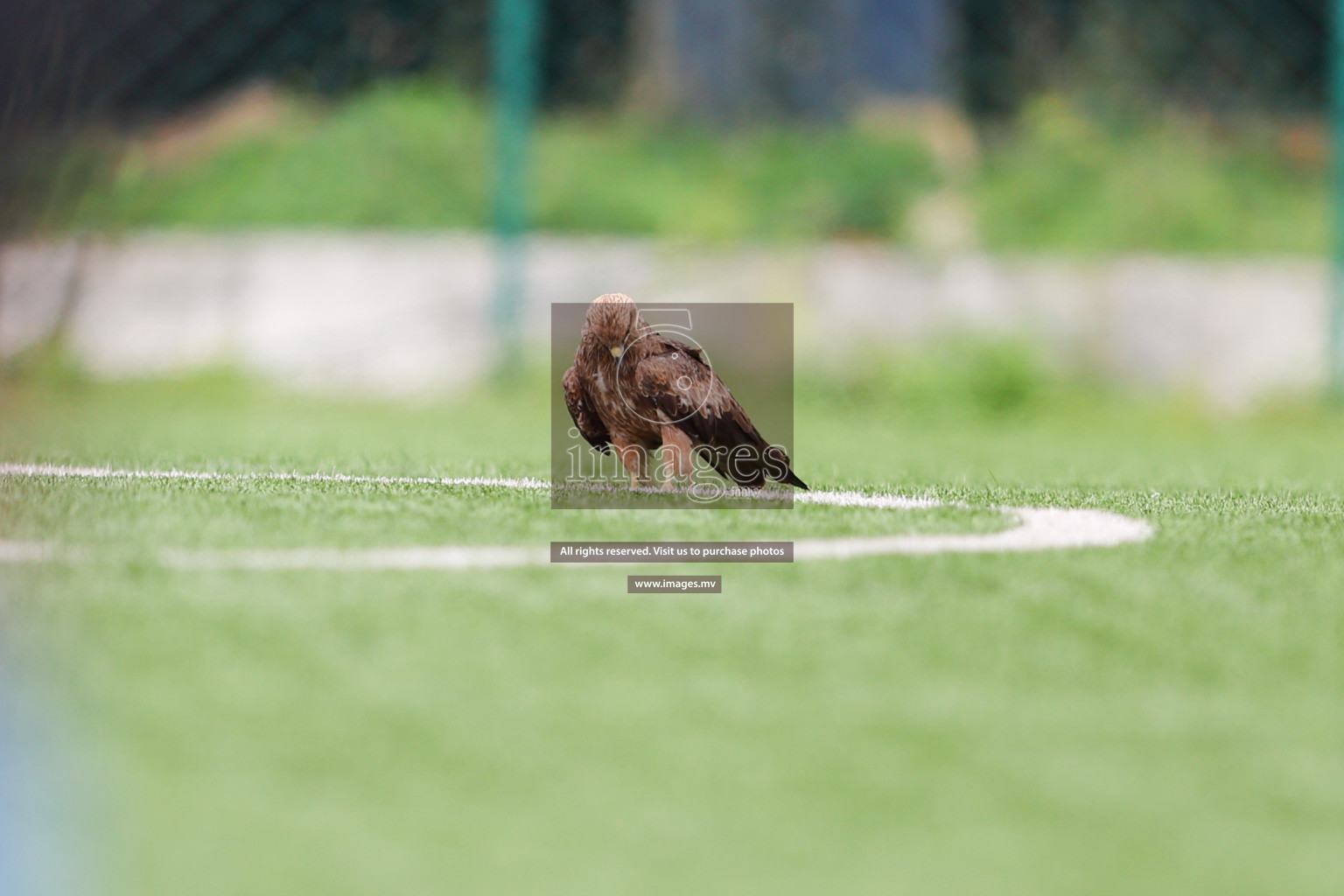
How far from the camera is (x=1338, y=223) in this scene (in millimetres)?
7379

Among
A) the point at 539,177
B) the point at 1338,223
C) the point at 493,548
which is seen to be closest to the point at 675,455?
the point at 493,548

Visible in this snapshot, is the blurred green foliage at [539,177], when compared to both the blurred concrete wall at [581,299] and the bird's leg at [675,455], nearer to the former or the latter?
the blurred concrete wall at [581,299]

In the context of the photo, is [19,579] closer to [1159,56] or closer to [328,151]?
[328,151]

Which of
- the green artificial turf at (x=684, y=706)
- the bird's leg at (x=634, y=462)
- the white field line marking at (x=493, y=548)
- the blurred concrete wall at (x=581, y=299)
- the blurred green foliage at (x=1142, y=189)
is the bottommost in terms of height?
the green artificial turf at (x=684, y=706)

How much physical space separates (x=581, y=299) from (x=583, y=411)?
14.1 ft

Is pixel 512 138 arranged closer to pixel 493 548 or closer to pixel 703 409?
pixel 703 409

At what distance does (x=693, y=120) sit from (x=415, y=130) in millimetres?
1553

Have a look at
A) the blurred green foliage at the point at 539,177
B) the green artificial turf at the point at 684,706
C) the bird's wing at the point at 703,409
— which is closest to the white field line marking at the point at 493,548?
the green artificial turf at the point at 684,706

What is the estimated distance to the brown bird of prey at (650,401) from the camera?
9.88 feet

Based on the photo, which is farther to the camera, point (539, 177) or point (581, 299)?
point (539, 177)

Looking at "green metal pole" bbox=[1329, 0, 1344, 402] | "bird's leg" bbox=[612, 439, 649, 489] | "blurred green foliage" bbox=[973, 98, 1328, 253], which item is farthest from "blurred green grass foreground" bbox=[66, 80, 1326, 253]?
"bird's leg" bbox=[612, 439, 649, 489]

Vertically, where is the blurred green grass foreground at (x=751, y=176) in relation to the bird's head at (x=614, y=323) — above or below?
above

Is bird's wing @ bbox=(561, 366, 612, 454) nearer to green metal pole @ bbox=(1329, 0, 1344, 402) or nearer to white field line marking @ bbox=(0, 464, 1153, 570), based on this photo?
white field line marking @ bbox=(0, 464, 1153, 570)

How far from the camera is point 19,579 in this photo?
239 centimetres
